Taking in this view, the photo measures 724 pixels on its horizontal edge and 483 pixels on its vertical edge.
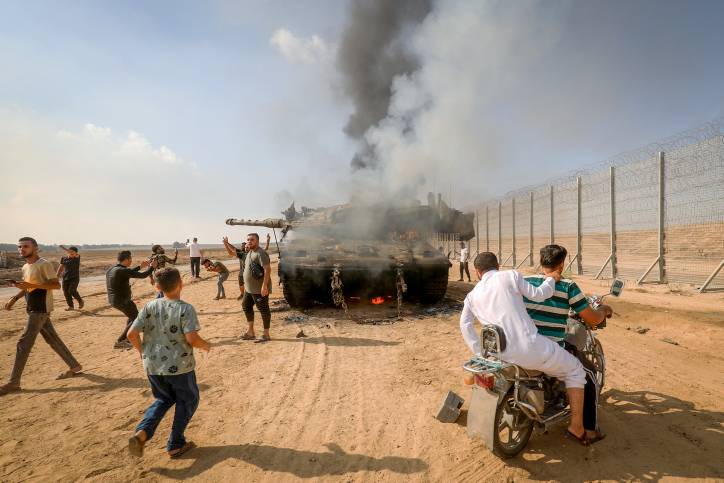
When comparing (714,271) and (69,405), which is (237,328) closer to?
(69,405)

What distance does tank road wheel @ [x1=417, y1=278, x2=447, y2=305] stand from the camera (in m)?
7.33

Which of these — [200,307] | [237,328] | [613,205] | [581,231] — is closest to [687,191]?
[613,205]

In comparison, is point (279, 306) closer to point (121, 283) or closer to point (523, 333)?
point (121, 283)

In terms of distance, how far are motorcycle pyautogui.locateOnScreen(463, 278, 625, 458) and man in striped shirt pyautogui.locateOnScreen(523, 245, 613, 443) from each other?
0.68 feet

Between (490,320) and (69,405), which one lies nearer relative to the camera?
(490,320)

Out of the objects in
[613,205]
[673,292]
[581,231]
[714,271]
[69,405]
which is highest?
[613,205]

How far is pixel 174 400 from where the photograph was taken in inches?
102

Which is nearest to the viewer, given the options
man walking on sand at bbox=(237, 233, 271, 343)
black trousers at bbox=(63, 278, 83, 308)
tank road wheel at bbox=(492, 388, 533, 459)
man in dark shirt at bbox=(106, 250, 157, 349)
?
tank road wheel at bbox=(492, 388, 533, 459)

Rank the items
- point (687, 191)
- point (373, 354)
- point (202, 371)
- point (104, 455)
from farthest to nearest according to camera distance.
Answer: point (687, 191) < point (373, 354) < point (202, 371) < point (104, 455)

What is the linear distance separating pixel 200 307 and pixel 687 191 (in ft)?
43.4

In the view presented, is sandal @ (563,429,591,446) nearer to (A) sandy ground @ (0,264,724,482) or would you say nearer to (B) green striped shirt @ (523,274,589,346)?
(A) sandy ground @ (0,264,724,482)

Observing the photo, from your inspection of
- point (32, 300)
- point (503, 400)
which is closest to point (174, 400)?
point (503, 400)

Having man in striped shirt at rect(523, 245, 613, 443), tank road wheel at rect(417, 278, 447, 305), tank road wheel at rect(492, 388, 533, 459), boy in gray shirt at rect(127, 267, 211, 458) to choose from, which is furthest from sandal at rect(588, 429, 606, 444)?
tank road wheel at rect(417, 278, 447, 305)

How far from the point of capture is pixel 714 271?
8.42 meters
